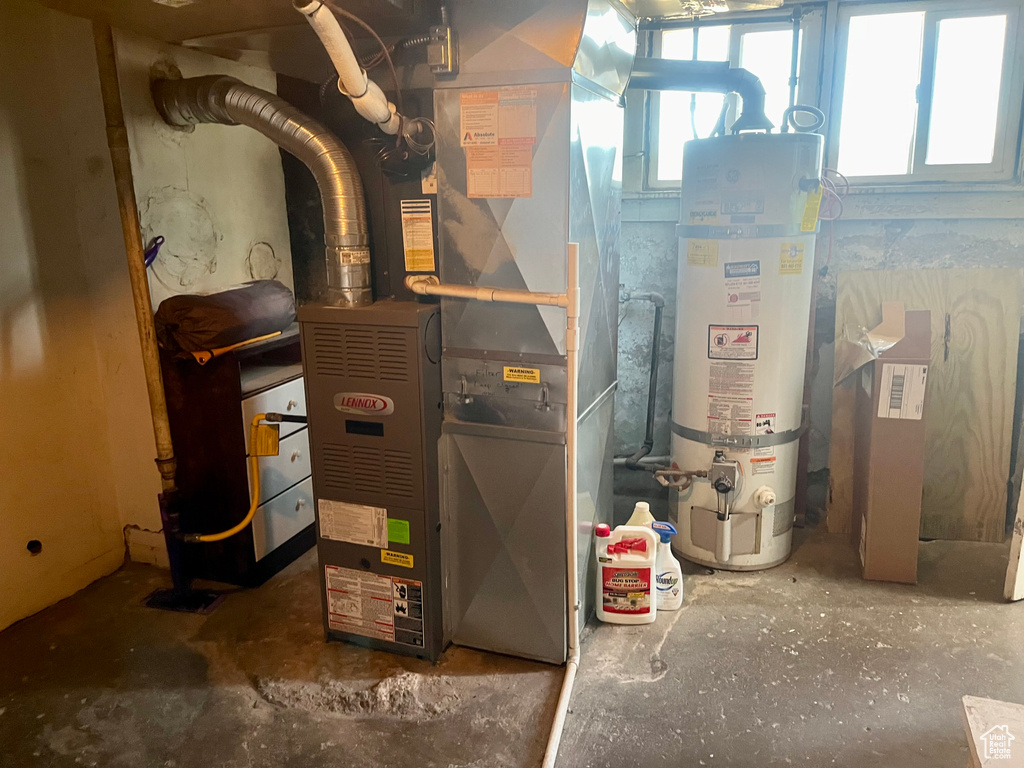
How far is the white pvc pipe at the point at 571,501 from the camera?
1.84m

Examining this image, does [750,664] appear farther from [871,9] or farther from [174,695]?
[871,9]

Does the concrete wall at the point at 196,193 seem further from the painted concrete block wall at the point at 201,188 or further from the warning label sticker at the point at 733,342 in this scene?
the warning label sticker at the point at 733,342

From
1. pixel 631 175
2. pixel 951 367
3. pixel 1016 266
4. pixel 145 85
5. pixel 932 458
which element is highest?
pixel 145 85

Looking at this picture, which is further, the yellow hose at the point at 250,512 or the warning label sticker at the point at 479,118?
the yellow hose at the point at 250,512

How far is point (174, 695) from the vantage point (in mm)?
2072

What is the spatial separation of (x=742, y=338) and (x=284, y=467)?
1.76 meters

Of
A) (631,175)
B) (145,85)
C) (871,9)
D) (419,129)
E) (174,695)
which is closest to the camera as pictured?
(419,129)

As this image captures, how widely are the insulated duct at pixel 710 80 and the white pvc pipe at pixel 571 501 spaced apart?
1034mm

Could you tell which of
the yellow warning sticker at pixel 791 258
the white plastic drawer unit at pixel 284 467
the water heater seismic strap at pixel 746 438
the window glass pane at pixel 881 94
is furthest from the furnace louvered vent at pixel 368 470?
the window glass pane at pixel 881 94

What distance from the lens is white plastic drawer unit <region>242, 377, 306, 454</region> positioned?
97.0 inches

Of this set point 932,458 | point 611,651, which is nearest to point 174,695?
point 611,651

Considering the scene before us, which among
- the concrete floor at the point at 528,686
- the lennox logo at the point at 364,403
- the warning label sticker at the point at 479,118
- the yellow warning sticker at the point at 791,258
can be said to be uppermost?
the warning label sticker at the point at 479,118

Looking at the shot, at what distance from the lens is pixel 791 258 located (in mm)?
2469

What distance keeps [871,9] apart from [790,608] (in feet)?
7.53
